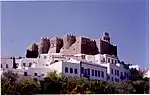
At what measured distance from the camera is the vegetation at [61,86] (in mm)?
4539

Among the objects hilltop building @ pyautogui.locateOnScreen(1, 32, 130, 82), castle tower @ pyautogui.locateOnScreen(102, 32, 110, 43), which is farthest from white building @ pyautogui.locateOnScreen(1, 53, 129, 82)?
castle tower @ pyautogui.locateOnScreen(102, 32, 110, 43)

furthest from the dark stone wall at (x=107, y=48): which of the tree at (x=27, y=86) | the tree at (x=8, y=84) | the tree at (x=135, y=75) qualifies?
the tree at (x=8, y=84)

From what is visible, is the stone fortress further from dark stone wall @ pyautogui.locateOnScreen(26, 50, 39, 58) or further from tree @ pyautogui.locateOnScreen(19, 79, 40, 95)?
tree @ pyautogui.locateOnScreen(19, 79, 40, 95)

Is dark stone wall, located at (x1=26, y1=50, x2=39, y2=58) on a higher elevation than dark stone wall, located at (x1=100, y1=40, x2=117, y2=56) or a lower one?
lower

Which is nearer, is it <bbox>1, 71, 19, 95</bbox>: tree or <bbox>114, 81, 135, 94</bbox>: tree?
<bbox>1, 71, 19, 95</bbox>: tree

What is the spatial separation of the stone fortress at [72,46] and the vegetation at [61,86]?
1.23 feet

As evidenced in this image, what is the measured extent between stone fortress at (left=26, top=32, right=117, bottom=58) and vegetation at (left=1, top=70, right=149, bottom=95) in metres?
0.37

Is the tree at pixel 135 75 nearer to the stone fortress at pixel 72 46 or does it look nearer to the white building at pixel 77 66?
the white building at pixel 77 66

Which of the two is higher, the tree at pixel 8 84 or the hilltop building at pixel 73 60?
the hilltop building at pixel 73 60

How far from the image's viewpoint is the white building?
482 centimetres

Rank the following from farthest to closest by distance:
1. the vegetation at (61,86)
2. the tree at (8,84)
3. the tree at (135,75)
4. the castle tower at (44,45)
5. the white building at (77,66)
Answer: the tree at (135,75) < the white building at (77,66) < the castle tower at (44,45) < the vegetation at (61,86) < the tree at (8,84)

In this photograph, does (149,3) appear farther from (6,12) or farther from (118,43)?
(6,12)

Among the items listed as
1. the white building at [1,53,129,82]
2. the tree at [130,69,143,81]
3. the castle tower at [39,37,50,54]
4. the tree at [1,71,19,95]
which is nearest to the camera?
the tree at [1,71,19,95]

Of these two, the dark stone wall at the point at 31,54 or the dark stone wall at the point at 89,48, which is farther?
the dark stone wall at the point at 89,48
